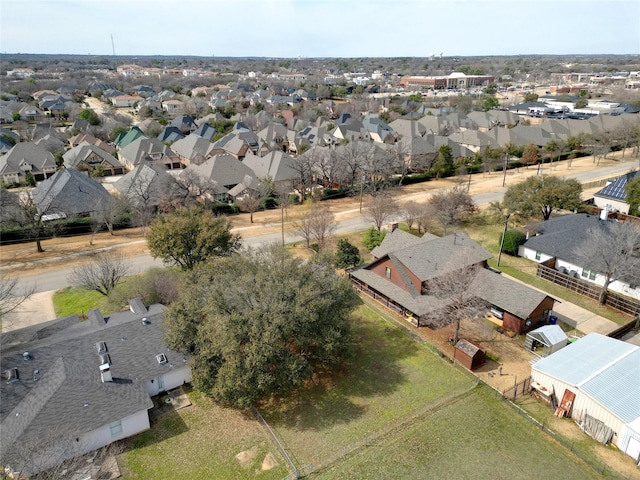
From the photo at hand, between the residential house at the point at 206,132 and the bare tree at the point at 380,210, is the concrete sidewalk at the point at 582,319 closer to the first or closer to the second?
the bare tree at the point at 380,210

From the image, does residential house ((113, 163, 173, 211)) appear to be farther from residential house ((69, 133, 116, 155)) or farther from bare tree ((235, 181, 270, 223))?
residential house ((69, 133, 116, 155))

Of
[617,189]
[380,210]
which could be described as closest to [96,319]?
[380,210]

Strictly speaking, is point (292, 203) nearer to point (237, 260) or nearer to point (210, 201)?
point (210, 201)

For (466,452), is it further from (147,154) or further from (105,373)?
(147,154)

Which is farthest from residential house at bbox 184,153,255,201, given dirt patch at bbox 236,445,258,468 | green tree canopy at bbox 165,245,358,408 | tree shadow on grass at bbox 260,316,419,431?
dirt patch at bbox 236,445,258,468

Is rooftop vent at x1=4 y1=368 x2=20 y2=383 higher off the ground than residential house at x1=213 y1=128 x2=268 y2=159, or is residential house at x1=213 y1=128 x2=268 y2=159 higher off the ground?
residential house at x1=213 y1=128 x2=268 y2=159

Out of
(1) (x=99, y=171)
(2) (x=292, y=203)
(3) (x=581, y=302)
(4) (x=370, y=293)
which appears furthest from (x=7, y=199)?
(3) (x=581, y=302)
